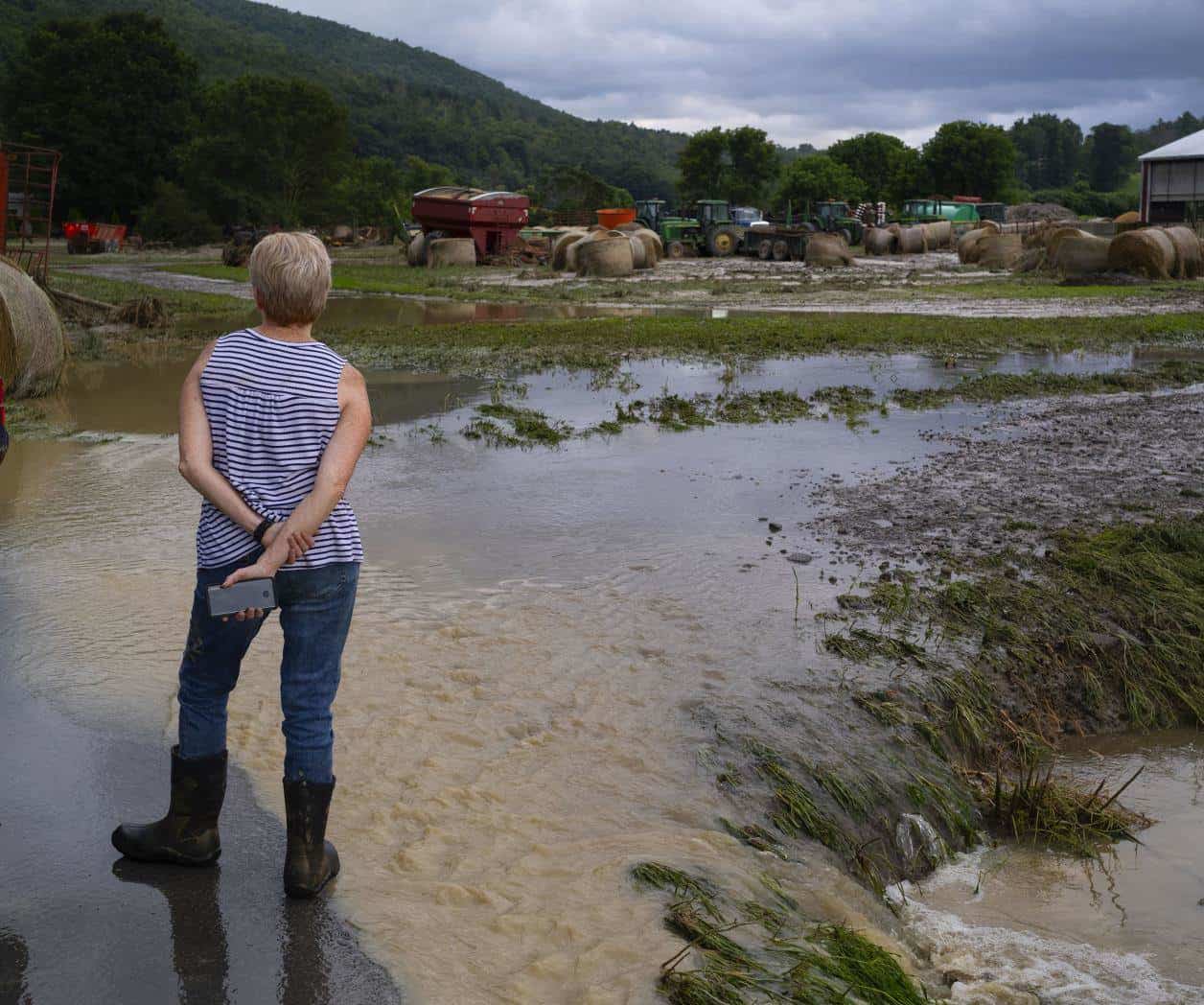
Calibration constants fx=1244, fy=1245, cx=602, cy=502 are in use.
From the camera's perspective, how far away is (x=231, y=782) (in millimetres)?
4008

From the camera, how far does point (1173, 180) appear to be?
54.8 metres

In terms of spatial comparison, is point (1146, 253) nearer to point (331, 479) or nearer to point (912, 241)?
point (912, 241)

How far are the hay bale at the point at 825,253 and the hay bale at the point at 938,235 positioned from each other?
12.1m

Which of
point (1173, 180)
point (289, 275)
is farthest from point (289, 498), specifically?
point (1173, 180)

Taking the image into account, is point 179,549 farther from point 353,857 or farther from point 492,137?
point 492,137

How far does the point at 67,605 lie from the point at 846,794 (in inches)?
143

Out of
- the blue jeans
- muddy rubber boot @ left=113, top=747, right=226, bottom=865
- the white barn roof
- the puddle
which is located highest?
the white barn roof

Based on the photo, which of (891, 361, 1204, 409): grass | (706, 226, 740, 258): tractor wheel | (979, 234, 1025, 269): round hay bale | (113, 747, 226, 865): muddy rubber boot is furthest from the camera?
(706, 226, 740, 258): tractor wheel

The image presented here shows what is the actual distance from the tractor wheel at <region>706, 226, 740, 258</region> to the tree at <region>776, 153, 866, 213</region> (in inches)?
1238

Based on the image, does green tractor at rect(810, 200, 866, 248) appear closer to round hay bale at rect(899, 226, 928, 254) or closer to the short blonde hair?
round hay bale at rect(899, 226, 928, 254)

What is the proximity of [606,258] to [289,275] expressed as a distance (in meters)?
31.9

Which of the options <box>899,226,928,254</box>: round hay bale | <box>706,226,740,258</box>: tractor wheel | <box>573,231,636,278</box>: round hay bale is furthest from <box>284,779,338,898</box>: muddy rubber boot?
<box>899,226,928,254</box>: round hay bale

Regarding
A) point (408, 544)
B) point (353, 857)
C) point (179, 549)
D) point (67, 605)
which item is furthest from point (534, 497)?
point (353, 857)

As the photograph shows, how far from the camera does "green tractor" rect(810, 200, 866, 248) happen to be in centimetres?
5166
